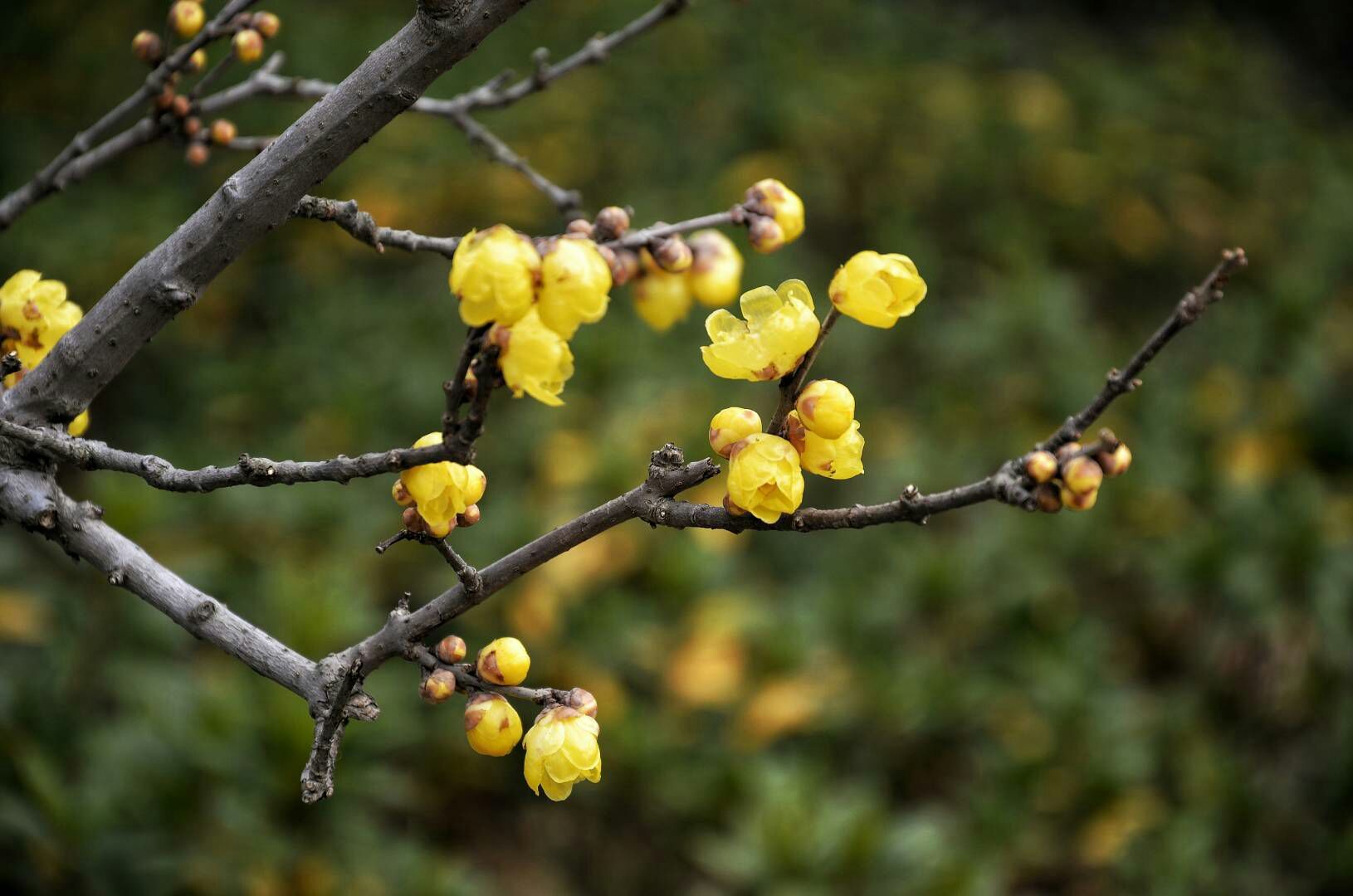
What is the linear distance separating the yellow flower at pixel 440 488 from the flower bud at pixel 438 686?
129 millimetres

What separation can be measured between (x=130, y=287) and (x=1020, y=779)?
2592mm

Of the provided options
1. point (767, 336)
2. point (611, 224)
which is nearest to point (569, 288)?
point (767, 336)

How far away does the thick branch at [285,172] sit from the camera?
897mm

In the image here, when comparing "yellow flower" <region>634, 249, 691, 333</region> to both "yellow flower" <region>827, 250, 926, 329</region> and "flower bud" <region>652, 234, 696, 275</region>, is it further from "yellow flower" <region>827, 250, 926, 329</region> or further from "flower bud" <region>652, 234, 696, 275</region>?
"yellow flower" <region>827, 250, 926, 329</region>

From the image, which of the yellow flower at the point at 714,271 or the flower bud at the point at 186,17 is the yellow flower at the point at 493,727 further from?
the flower bud at the point at 186,17

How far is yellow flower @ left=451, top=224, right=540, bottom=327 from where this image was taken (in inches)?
29.5

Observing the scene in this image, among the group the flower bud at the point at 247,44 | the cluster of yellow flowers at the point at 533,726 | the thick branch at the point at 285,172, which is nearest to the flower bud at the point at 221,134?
the flower bud at the point at 247,44

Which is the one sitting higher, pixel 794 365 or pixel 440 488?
pixel 794 365

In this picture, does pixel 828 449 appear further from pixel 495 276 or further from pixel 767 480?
pixel 495 276

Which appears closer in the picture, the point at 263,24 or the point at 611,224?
the point at 611,224

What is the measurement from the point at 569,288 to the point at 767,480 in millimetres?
219

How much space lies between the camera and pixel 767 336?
34.3 inches

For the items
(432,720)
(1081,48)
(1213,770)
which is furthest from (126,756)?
(1081,48)

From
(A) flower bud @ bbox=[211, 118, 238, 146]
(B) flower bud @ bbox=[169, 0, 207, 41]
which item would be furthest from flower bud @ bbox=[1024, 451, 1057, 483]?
(B) flower bud @ bbox=[169, 0, 207, 41]
